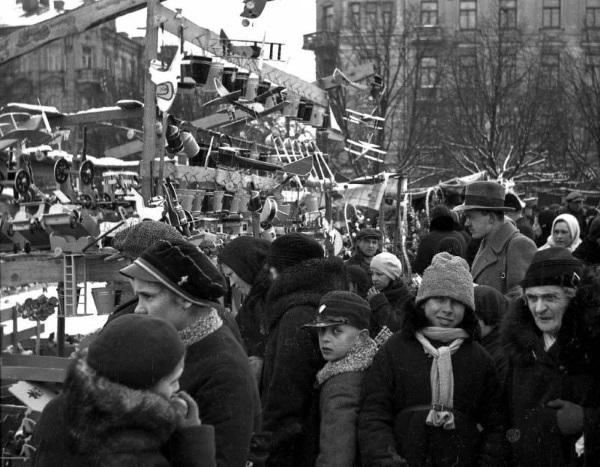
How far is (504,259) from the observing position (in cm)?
630

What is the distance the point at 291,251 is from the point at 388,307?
1.86m

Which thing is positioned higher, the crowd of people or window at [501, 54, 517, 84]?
window at [501, 54, 517, 84]

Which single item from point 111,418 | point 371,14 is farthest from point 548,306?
point 371,14

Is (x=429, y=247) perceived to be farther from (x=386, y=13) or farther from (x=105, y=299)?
(x=386, y=13)

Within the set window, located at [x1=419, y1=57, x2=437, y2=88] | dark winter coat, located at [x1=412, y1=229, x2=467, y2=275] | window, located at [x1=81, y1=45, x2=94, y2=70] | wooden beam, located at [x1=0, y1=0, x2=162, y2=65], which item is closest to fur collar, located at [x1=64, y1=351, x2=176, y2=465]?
wooden beam, located at [x1=0, y1=0, x2=162, y2=65]

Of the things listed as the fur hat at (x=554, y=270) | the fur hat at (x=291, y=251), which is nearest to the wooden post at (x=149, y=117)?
the fur hat at (x=291, y=251)

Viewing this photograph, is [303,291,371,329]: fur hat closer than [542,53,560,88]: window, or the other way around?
[303,291,371,329]: fur hat

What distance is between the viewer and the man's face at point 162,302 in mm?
3465

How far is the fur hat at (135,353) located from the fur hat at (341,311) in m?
1.69

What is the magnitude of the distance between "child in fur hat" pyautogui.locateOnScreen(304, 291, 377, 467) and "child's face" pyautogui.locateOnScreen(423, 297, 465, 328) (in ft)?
0.91

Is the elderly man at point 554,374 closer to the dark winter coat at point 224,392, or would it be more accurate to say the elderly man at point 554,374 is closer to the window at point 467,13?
A: the dark winter coat at point 224,392

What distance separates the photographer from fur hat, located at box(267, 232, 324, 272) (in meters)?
4.73

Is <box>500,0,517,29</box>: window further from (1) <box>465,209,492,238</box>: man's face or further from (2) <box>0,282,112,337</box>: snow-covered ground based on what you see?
(2) <box>0,282,112,337</box>: snow-covered ground

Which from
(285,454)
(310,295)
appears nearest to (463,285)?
(310,295)
